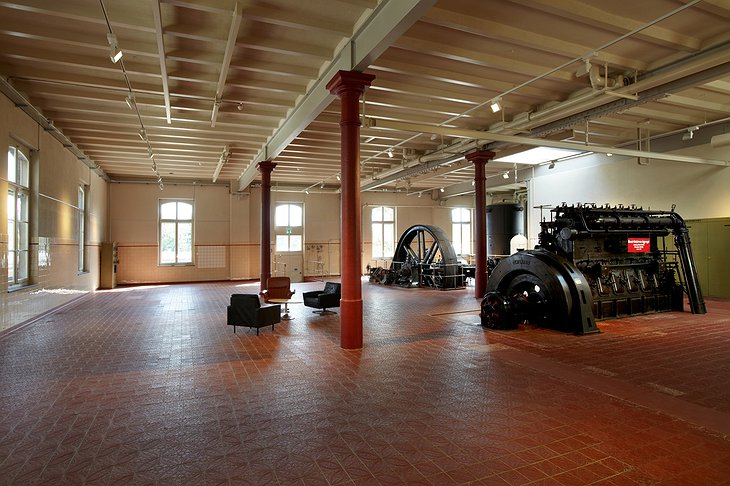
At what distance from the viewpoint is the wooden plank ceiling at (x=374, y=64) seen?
488cm

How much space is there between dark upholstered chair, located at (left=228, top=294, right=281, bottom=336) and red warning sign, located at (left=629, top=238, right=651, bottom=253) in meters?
6.73

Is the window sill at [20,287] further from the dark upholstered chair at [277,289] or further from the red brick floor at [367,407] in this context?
the dark upholstered chair at [277,289]

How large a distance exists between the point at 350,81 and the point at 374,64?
0.85 m

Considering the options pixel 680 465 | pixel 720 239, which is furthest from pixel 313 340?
pixel 720 239

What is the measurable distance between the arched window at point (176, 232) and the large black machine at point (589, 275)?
12.5 metres

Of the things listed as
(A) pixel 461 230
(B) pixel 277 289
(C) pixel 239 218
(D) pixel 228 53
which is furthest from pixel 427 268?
(D) pixel 228 53

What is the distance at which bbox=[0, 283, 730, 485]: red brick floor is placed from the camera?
8.88ft

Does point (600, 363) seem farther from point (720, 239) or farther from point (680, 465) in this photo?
point (720, 239)

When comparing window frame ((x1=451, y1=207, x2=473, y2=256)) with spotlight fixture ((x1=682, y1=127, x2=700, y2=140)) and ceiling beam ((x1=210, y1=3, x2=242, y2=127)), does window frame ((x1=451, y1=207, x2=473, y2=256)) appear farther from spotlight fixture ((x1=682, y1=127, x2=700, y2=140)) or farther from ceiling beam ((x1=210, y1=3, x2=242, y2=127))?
ceiling beam ((x1=210, y1=3, x2=242, y2=127))

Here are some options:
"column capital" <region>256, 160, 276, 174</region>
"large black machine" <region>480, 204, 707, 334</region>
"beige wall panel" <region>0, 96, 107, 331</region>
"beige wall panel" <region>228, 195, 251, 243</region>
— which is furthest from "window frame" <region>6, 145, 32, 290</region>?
"beige wall panel" <region>228, 195, 251, 243</region>

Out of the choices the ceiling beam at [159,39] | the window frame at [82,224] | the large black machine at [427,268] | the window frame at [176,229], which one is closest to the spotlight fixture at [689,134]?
the large black machine at [427,268]

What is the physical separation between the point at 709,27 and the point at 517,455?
5686 millimetres

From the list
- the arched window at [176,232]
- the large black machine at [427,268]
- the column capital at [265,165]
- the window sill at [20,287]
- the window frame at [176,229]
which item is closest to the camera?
the window sill at [20,287]

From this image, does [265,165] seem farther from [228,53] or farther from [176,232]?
[176,232]
